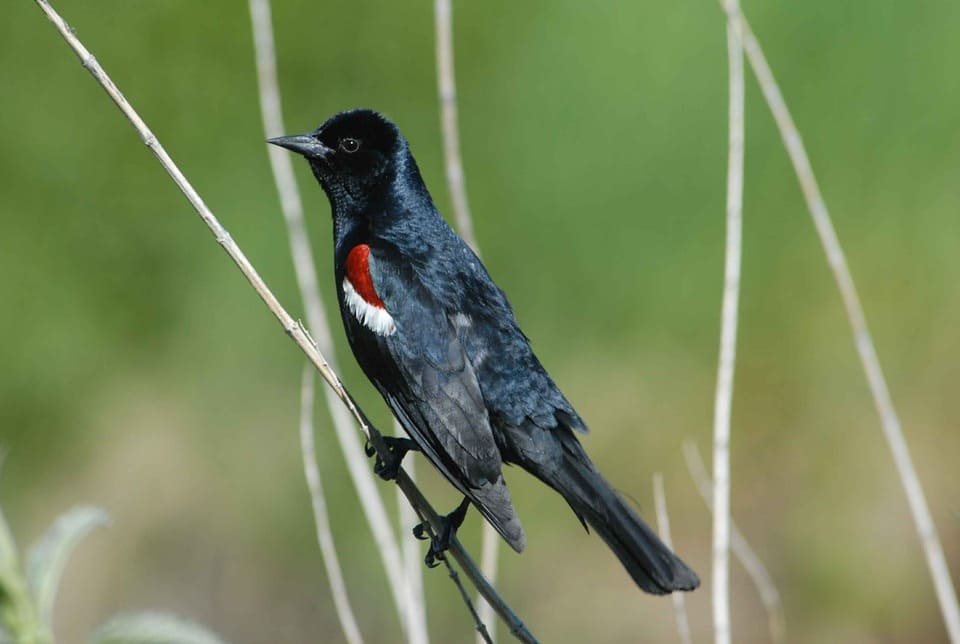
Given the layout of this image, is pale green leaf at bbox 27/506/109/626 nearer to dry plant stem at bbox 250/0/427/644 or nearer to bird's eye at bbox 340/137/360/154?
dry plant stem at bbox 250/0/427/644

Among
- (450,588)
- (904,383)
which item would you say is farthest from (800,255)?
(450,588)

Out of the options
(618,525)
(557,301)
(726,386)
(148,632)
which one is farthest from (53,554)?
(557,301)

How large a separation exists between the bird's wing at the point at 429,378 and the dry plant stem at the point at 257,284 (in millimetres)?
169

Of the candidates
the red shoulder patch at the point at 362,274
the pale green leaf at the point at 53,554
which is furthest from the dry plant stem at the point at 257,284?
the pale green leaf at the point at 53,554

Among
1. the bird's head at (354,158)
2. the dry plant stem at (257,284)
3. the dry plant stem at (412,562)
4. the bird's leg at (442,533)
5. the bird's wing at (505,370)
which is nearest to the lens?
the dry plant stem at (257,284)

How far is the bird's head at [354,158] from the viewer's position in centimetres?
340

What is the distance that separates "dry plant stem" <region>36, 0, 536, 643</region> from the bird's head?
1001 mm

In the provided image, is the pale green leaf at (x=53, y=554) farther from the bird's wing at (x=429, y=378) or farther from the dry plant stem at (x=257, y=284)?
the bird's wing at (x=429, y=378)

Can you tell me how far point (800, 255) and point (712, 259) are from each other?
39 cm

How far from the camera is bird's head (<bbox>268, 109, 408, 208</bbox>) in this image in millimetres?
3396

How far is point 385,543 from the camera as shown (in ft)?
8.98

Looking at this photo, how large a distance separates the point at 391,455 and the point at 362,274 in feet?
1.66

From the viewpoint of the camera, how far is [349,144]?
3.41m

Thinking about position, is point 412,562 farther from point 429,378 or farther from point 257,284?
point 257,284
